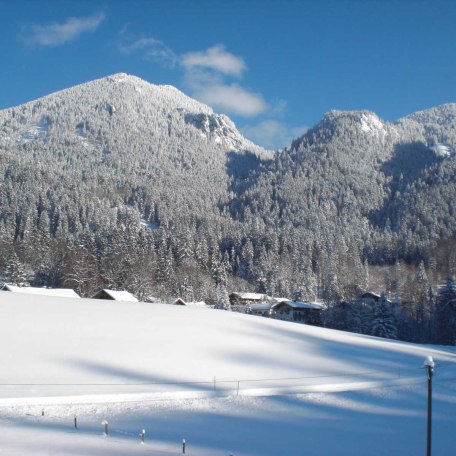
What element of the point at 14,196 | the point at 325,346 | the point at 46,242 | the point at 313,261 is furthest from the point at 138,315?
the point at 14,196

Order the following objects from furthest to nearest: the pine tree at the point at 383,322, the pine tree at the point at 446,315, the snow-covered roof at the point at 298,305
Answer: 1. the snow-covered roof at the point at 298,305
2. the pine tree at the point at 446,315
3. the pine tree at the point at 383,322

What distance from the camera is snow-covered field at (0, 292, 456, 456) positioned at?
1812 cm

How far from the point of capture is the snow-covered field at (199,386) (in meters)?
18.1

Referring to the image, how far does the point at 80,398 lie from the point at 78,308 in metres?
17.2

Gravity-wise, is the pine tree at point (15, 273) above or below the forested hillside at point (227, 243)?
below

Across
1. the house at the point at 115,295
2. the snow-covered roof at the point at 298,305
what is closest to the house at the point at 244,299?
the snow-covered roof at the point at 298,305

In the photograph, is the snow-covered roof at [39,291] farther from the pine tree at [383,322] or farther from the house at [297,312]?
the house at [297,312]

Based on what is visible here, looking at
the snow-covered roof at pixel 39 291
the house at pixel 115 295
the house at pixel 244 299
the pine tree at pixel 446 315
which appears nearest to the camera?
the snow-covered roof at pixel 39 291

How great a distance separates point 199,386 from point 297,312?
199 feet

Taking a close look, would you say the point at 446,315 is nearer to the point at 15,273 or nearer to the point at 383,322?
the point at 383,322

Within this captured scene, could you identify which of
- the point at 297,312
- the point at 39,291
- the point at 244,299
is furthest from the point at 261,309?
the point at 39,291

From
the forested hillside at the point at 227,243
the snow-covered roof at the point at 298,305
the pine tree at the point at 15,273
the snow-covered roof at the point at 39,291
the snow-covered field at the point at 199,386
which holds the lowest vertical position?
the snow-covered field at the point at 199,386

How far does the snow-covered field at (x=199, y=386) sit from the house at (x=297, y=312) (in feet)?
134

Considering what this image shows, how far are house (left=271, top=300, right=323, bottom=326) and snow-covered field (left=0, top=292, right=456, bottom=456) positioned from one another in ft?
134
